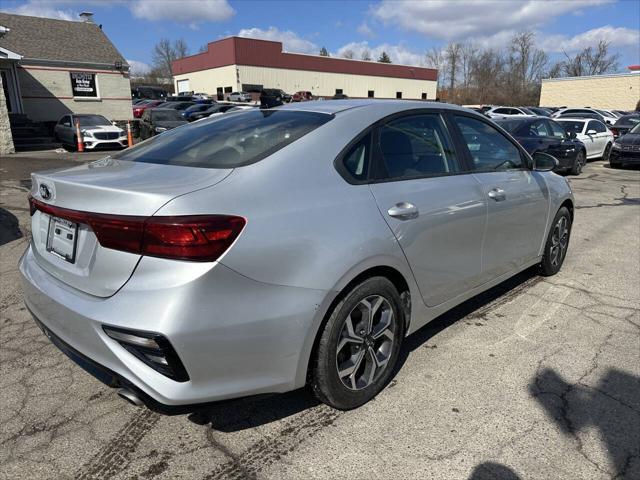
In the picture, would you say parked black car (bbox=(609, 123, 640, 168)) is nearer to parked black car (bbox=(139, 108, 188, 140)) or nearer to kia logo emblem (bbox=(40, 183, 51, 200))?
parked black car (bbox=(139, 108, 188, 140))

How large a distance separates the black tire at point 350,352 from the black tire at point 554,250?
244 centimetres

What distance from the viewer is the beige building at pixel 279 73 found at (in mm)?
51938

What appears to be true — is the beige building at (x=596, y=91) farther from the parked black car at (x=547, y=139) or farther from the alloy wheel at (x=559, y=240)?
the alloy wheel at (x=559, y=240)

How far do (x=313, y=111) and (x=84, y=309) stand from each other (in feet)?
5.61

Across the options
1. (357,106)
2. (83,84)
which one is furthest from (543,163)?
(83,84)

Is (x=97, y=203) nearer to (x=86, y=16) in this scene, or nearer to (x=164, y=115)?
(x=164, y=115)

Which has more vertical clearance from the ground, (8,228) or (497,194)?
(497,194)

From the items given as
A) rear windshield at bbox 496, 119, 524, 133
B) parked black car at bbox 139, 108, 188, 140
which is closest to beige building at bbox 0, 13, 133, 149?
parked black car at bbox 139, 108, 188, 140

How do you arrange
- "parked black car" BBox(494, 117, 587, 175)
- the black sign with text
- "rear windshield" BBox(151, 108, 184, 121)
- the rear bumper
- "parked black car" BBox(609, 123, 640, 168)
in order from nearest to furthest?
1. the rear bumper
2. "parked black car" BBox(494, 117, 587, 175)
3. "parked black car" BBox(609, 123, 640, 168)
4. "rear windshield" BBox(151, 108, 184, 121)
5. the black sign with text

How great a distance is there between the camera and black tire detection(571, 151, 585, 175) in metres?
13.4

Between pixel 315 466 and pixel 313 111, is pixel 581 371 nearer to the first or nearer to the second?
pixel 315 466

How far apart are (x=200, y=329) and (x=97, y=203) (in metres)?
0.74

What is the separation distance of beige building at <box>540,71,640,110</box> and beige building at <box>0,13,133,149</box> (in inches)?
1849

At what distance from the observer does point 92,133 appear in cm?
1833
